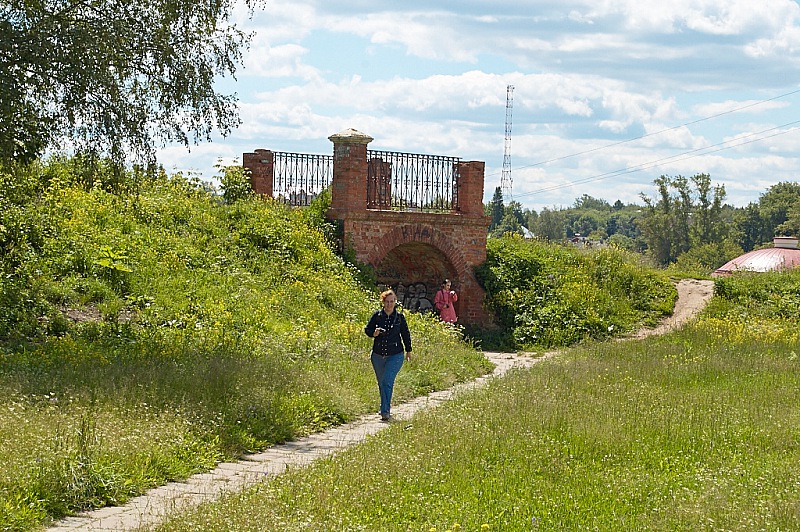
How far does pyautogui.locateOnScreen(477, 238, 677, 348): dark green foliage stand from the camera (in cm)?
2312

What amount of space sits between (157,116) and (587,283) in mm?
14121

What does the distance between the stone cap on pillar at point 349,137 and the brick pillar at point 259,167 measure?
1782 mm

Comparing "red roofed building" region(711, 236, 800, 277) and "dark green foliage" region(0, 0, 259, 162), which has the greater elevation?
"dark green foliage" region(0, 0, 259, 162)

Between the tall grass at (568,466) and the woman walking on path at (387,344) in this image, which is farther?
the woman walking on path at (387,344)

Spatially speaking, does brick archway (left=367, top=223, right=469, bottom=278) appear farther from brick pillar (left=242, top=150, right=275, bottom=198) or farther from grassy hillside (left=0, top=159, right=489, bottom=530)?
brick pillar (left=242, top=150, right=275, bottom=198)

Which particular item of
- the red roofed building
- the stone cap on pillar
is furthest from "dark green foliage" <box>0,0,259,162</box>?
the red roofed building

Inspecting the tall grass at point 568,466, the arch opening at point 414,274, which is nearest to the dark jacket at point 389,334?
the tall grass at point 568,466

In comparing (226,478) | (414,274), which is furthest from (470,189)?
(226,478)

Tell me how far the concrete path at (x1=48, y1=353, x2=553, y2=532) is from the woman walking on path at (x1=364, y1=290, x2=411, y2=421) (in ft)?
1.38

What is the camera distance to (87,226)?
1802cm

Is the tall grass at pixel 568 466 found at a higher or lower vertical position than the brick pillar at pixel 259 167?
lower

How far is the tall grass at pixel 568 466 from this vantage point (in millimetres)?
7172

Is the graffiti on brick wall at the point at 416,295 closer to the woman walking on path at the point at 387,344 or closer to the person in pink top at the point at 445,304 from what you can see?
the person in pink top at the point at 445,304

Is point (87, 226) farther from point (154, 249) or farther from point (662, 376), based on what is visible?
point (662, 376)
